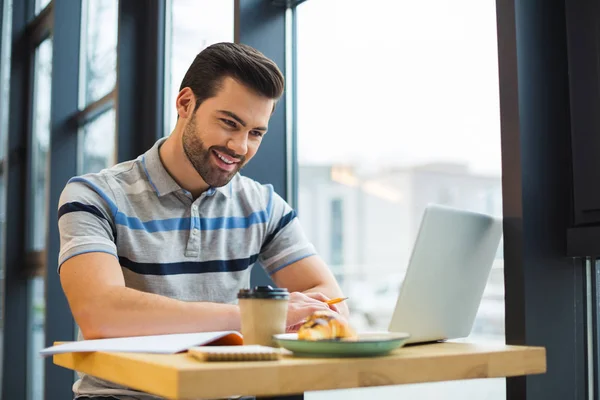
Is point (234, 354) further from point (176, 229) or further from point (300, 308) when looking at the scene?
point (176, 229)

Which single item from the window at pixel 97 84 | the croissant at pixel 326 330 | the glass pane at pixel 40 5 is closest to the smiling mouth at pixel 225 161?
the croissant at pixel 326 330

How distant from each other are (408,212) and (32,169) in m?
2.74

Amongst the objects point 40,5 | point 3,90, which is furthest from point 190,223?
point 3,90

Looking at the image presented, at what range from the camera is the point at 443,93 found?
1.80m

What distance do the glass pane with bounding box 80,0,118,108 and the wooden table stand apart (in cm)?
237

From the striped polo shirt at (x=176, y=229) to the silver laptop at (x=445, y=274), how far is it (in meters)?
0.57

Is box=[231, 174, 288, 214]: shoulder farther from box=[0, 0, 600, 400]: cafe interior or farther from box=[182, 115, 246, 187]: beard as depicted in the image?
box=[0, 0, 600, 400]: cafe interior

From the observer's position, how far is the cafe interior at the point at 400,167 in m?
1.03

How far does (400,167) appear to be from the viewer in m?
1.96

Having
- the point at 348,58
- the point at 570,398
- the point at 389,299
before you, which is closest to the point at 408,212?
the point at 389,299

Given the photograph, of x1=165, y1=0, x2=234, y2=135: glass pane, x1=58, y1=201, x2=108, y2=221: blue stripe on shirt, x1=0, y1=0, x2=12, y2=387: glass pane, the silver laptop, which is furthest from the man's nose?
x1=0, y1=0, x2=12, y2=387: glass pane

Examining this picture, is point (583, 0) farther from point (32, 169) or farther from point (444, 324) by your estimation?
point (32, 169)

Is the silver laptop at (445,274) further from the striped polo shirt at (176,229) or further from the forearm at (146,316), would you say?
the striped polo shirt at (176,229)

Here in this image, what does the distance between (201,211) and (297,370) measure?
0.92 metres
